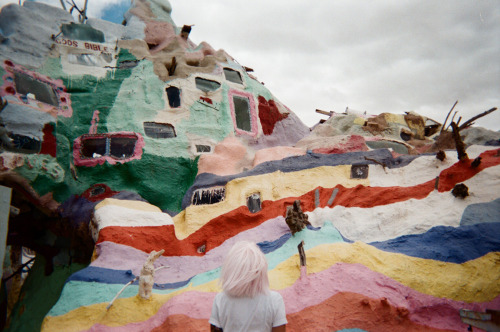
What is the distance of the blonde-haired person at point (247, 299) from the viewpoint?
2244 mm

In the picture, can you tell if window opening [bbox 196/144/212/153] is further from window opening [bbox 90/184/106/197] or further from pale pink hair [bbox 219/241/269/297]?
pale pink hair [bbox 219/241/269/297]

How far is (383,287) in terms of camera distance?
165 inches

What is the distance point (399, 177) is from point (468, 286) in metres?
2.95

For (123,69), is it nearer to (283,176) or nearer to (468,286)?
(283,176)

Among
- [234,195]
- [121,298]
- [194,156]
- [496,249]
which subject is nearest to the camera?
[496,249]

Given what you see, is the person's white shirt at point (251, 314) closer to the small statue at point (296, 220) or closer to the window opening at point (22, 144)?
the small statue at point (296, 220)

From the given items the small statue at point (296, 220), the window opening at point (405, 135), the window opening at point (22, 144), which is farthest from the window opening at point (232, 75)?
the small statue at point (296, 220)

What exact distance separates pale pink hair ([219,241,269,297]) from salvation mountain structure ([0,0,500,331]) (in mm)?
2002

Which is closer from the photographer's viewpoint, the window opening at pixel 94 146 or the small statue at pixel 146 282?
the small statue at pixel 146 282

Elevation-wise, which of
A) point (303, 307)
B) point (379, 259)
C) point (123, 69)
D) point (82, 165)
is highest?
point (123, 69)

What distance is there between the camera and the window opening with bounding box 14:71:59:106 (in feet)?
26.7

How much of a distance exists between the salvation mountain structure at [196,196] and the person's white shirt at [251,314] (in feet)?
6.11

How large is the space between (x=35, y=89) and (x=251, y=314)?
865cm

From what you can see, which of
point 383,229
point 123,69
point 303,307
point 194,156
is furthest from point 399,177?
point 123,69
